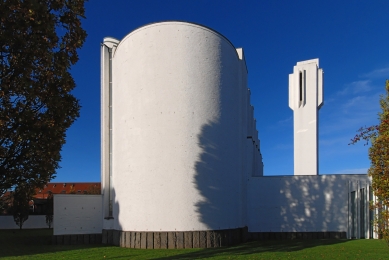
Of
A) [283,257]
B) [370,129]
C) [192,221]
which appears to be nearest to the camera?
[370,129]

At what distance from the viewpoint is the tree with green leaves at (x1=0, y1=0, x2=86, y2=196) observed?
28.8ft

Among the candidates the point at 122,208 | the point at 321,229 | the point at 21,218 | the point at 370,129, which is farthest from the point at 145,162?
the point at 21,218

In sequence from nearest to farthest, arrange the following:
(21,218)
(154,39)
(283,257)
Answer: (283,257) < (154,39) < (21,218)

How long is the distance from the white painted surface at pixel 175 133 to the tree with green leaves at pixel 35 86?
663cm

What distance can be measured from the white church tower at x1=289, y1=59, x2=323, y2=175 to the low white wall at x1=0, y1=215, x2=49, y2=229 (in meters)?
29.5

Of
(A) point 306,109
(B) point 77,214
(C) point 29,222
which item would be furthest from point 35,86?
(C) point 29,222

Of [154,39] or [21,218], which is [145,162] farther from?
[21,218]

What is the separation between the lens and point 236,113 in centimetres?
1908

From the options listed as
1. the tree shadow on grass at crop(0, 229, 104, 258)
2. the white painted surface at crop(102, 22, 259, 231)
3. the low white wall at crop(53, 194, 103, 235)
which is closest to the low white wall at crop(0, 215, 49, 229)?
the tree shadow on grass at crop(0, 229, 104, 258)

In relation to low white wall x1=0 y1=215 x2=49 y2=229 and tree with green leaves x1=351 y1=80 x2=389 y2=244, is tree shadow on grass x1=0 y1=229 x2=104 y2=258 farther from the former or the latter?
low white wall x1=0 y1=215 x2=49 y2=229

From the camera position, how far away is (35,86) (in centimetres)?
931

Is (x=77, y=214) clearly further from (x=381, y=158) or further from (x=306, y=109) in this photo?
(x=306, y=109)

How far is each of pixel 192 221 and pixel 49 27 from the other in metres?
11.0

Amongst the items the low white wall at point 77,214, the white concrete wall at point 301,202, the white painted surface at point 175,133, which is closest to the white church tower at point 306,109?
the white concrete wall at point 301,202
